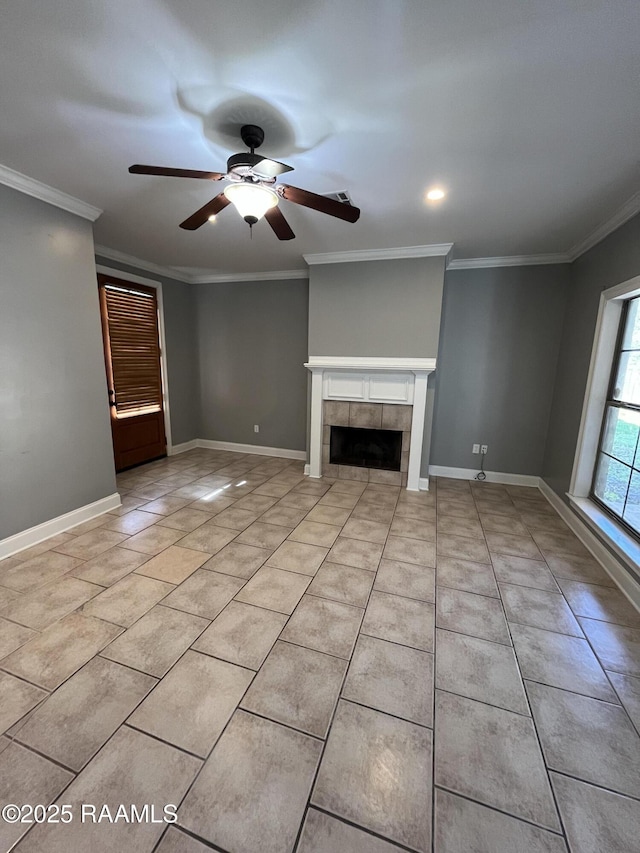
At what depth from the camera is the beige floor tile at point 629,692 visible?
146cm

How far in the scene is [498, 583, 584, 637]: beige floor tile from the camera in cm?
194

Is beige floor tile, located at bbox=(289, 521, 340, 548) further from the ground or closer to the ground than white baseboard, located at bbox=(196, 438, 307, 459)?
closer to the ground

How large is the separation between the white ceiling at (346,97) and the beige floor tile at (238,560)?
261cm

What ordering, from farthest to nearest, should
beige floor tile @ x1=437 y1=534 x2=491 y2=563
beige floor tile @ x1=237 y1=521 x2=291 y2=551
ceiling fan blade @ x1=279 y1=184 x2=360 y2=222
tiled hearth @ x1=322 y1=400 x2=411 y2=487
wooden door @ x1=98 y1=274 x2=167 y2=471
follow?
1. wooden door @ x1=98 y1=274 x2=167 y2=471
2. tiled hearth @ x1=322 y1=400 x2=411 y2=487
3. beige floor tile @ x1=237 y1=521 x2=291 y2=551
4. beige floor tile @ x1=437 y1=534 x2=491 y2=563
5. ceiling fan blade @ x1=279 y1=184 x2=360 y2=222

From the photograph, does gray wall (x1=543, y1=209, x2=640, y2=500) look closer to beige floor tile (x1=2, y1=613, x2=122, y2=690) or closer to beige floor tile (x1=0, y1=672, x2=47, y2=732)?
beige floor tile (x1=2, y1=613, x2=122, y2=690)

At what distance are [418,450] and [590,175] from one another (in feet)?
8.49

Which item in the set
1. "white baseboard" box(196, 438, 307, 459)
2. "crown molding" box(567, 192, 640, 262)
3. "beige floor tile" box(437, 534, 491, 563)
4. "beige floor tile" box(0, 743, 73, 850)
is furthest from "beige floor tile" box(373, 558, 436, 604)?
"crown molding" box(567, 192, 640, 262)

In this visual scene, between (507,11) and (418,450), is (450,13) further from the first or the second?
(418,450)

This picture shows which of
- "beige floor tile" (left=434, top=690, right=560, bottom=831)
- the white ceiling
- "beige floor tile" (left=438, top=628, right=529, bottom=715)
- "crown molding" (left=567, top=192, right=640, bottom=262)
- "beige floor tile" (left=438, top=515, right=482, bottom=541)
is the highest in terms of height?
the white ceiling

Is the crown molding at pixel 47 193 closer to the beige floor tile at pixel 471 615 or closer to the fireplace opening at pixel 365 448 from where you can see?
the fireplace opening at pixel 365 448

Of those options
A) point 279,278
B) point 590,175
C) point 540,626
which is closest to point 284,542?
point 540,626

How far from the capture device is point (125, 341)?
14.0 feet

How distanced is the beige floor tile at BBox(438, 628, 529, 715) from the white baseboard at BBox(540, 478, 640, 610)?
3.52 ft

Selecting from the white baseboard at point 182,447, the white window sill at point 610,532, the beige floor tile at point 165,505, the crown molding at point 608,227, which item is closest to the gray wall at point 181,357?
the white baseboard at point 182,447
